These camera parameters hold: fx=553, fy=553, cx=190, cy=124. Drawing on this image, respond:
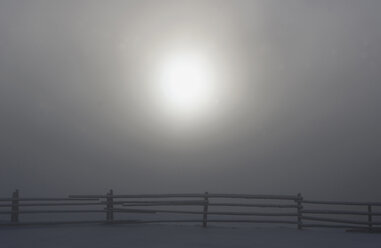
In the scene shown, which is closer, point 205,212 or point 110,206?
point 205,212

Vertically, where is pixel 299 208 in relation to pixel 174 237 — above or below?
above

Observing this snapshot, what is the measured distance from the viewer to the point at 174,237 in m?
13.2

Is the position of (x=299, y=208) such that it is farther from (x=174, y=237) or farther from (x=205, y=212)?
(x=174, y=237)

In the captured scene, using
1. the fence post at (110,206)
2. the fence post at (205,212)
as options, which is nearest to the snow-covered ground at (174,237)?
the fence post at (205,212)

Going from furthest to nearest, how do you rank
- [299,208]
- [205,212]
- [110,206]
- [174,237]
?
[110,206]
[205,212]
[299,208]
[174,237]

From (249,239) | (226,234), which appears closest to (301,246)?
(249,239)

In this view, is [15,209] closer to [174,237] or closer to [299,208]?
[174,237]

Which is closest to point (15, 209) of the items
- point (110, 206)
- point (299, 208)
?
point (110, 206)

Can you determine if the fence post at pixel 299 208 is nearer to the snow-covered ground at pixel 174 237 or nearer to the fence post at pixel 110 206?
the snow-covered ground at pixel 174 237

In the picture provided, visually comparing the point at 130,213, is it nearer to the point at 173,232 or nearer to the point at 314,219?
the point at 173,232

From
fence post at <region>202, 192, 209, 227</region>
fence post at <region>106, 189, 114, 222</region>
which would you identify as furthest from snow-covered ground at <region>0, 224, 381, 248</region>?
fence post at <region>106, 189, 114, 222</region>

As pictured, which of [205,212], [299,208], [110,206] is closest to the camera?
[299,208]

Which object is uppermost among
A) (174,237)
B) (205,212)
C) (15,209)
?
(15,209)

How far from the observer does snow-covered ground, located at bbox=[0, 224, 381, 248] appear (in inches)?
467
